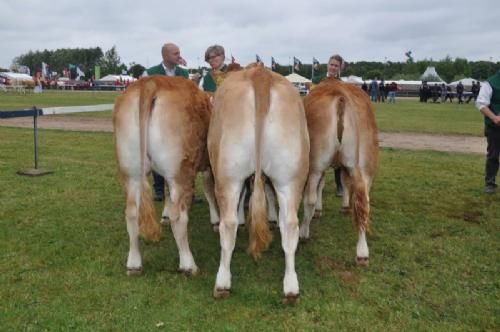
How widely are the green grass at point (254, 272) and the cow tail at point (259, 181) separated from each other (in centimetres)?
58

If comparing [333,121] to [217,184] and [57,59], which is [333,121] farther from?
[57,59]

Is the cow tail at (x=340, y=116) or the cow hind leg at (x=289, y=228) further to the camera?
the cow tail at (x=340, y=116)

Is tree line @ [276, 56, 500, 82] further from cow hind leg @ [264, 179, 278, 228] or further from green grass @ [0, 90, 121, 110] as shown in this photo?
cow hind leg @ [264, 179, 278, 228]

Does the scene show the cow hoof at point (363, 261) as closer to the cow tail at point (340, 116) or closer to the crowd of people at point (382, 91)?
the cow tail at point (340, 116)

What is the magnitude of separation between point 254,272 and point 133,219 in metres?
1.37

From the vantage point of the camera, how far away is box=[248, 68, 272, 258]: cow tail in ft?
13.1

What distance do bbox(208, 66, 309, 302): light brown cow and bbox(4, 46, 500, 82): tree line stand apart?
10073 cm

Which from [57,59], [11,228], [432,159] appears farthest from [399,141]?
[57,59]

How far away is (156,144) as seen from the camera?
438cm

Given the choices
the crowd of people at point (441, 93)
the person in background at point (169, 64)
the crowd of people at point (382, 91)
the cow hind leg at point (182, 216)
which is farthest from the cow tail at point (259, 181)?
the crowd of people at point (441, 93)

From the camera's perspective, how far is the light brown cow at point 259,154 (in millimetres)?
4023

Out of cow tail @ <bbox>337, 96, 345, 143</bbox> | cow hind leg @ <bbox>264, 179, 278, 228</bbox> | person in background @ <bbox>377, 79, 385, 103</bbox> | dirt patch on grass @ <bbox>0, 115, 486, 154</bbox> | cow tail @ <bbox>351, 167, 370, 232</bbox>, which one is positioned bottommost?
cow hind leg @ <bbox>264, 179, 278, 228</bbox>

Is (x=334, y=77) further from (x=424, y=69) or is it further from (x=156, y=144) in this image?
(x=424, y=69)

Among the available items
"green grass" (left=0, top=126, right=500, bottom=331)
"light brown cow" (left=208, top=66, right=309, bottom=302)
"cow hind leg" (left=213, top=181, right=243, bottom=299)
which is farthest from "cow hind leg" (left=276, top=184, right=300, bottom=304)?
"cow hind leg" (left=213, top=181, right=243, bottom=299)
